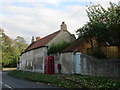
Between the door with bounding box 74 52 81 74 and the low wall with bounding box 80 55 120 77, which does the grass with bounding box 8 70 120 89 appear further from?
the door with bounding box 74 52 81 74

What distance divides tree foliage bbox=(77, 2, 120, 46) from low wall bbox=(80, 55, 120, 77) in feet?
9.44

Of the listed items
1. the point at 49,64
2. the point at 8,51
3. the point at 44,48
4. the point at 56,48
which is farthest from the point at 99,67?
the point at 8,51

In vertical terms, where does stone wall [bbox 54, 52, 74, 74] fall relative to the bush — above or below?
below

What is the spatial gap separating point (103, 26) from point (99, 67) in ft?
15.9

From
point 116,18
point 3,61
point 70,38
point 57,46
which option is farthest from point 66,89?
point 3,61

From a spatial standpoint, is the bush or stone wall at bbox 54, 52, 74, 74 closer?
stone wall at bbox 54, 52, 74, 74

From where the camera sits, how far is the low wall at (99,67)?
1763 cm

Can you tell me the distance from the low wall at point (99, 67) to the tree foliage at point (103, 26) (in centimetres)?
288

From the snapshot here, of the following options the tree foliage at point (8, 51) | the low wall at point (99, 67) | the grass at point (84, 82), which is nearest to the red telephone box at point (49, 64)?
the low wall at point (99, 67)

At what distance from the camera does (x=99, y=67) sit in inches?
766

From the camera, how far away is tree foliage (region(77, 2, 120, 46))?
21.0m

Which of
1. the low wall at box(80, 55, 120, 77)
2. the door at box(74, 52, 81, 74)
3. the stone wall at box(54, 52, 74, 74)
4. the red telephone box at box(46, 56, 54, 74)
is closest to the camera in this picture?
the low wall at box(80, 55, 120, 77)

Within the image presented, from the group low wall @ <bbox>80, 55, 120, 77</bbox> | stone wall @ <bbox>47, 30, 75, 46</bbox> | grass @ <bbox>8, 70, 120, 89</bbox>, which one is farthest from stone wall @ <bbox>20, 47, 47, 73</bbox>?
Answer: grass @ <bbox>8, 70, 120, 89</bbox>

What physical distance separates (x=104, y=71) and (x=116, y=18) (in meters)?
6.66
